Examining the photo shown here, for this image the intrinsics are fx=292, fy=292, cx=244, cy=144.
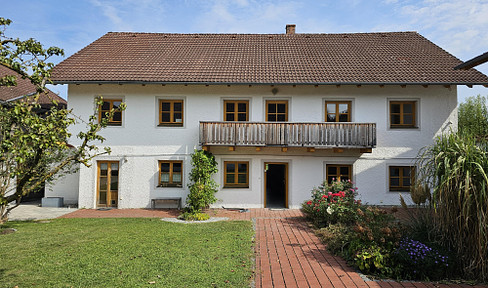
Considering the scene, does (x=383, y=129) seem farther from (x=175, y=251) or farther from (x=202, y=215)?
(x=175, y=251)

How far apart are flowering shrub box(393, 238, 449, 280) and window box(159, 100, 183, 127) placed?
10038 millimetres

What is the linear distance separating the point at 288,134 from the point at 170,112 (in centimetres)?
535

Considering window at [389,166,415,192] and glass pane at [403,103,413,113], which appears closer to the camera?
window at [389,166,415,192]

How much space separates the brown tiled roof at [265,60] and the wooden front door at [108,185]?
3814 millimetres

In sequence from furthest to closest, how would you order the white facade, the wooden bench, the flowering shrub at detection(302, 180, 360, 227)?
the white facade, the wooden bench, the flowering shrub at detection(302, 180, 360, 227)

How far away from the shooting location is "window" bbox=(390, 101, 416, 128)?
13.0 meters

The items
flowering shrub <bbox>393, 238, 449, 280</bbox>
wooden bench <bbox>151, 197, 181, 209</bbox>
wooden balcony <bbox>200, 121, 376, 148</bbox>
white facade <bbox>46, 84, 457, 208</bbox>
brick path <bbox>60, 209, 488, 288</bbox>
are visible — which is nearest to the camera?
brick path <bbox>60, 209, 488, 288</bbox>

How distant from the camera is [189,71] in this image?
13.3 m

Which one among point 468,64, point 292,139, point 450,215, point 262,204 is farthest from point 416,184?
point 262,204

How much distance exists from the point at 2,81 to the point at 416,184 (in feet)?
26.2

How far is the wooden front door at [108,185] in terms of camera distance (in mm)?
13031

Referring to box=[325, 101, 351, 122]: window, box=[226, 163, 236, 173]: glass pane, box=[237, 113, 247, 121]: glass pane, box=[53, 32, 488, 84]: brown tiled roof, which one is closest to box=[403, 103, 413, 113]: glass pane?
box=[53, 32, 488, 84]: brown tiled roof

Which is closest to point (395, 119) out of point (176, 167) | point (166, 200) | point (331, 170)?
point (331, 170)

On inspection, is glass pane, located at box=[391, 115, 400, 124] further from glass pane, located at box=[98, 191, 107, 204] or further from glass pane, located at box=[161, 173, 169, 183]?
glass pane, located at box=[98, 191, 107, 204]
